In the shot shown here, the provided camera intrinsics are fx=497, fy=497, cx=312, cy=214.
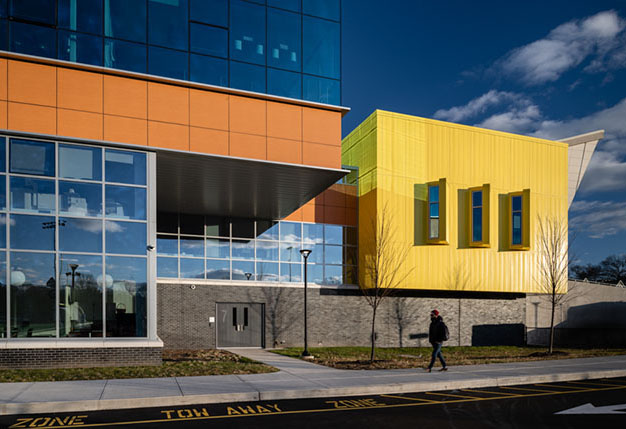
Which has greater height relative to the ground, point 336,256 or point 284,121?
point 284,121

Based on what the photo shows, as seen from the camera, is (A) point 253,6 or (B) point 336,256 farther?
(B) point 336,256

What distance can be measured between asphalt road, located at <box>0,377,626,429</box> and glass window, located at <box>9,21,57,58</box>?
10.5 metres

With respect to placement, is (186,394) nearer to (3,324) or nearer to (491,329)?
(3,324)

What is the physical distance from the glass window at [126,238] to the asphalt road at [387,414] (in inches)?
263

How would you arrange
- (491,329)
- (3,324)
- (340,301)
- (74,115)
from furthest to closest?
(491,329), (340,301), (74,115), (3,324)

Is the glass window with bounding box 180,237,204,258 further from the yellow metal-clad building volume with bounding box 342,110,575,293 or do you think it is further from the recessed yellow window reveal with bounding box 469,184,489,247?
the recessed yellow window reveal with bounding box 469,184,489,247

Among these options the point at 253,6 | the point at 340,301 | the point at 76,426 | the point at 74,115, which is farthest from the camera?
the point at 340,301

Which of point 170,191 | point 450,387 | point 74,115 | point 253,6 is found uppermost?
point 253,6

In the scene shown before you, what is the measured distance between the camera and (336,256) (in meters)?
26.3

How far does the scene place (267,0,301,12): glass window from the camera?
57.4 ft

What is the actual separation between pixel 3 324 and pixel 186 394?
22.0 ft

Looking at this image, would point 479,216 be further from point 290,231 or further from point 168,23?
point 168,23

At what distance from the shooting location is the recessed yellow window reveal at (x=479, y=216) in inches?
998

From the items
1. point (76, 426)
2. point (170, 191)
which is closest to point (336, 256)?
point (170, 191)
